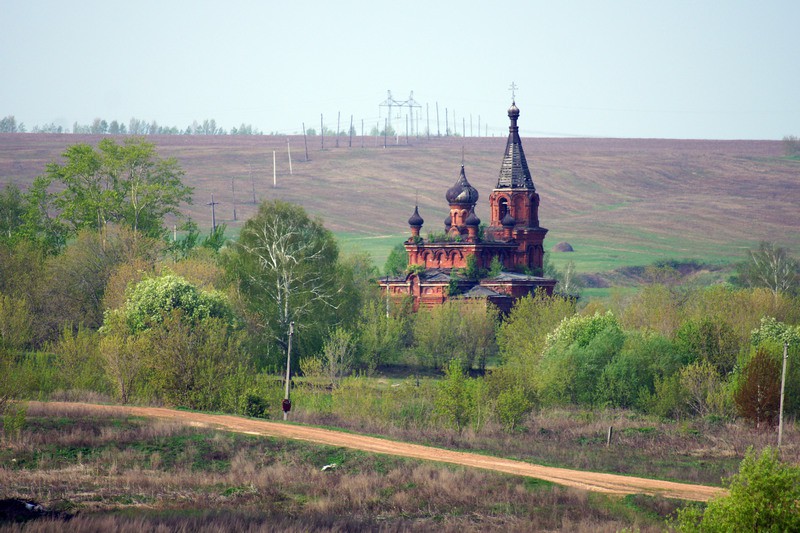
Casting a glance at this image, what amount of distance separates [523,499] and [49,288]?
40.4m

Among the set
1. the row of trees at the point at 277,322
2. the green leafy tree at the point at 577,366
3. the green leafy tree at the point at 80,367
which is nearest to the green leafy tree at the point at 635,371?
the row of trees at the point at 277,322

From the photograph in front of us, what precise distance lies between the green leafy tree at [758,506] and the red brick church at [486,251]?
60.5 meters

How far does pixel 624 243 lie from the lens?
610ft

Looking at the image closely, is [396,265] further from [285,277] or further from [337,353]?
[337,353]

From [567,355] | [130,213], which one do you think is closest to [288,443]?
[567,355]

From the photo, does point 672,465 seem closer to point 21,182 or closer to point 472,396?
point 472,396

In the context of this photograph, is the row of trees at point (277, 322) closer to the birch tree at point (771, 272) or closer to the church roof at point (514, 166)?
the church roof at point (514, 166)

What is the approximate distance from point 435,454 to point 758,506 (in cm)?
1789

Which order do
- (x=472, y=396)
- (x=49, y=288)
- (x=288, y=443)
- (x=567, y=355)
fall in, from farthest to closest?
1. (x=49, y=288)
2. (x=567, y=355)
3. (x=472, y=396)
4. (x=288, y=443)

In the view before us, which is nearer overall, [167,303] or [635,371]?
[167,303]

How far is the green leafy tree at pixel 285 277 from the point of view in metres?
61.9

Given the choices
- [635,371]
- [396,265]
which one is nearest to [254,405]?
[635,371]

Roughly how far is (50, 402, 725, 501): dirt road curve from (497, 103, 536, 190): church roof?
53.0 metres

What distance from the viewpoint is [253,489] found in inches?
1346
